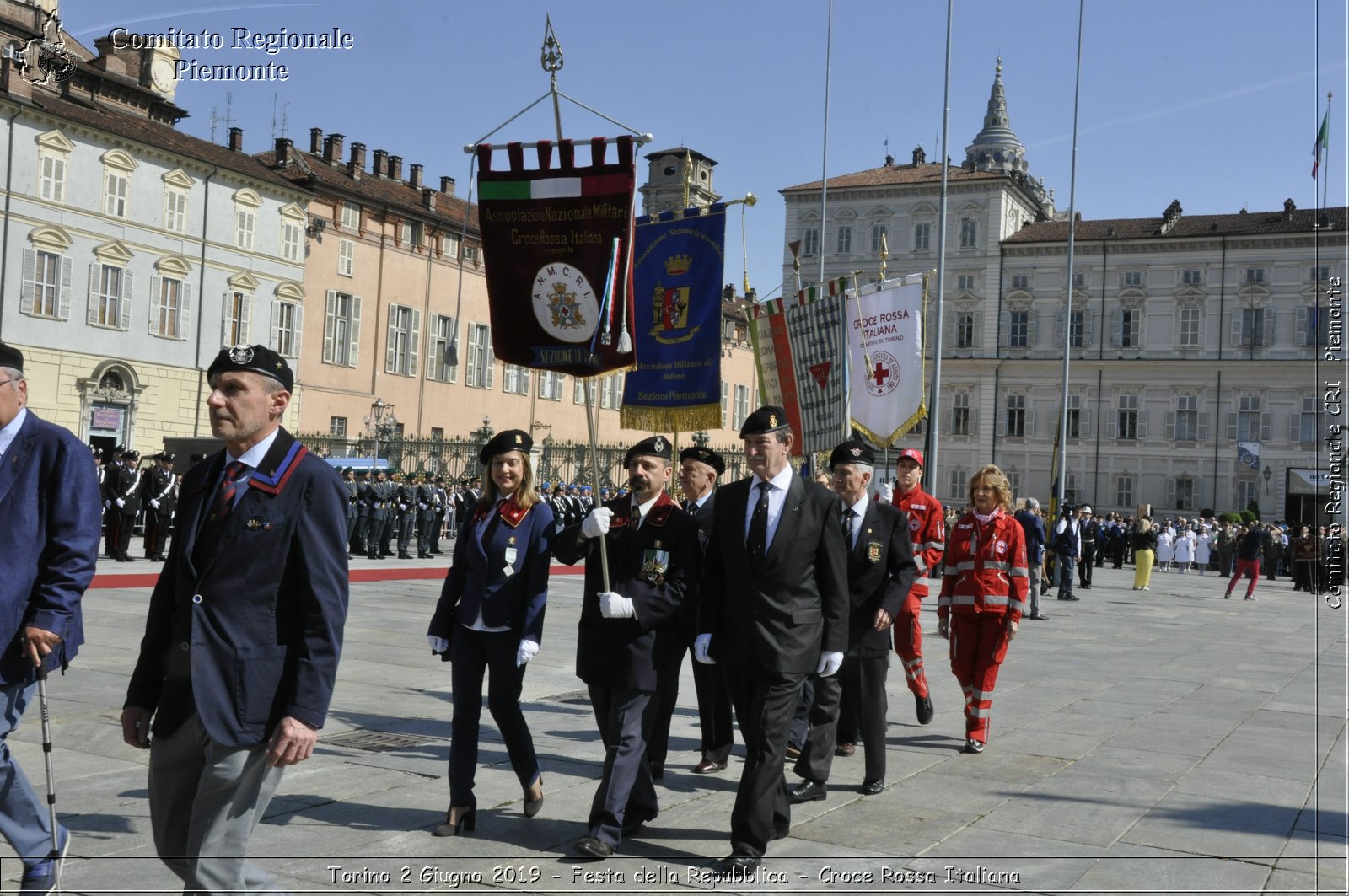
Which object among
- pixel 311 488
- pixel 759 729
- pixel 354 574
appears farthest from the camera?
pixel 354 574

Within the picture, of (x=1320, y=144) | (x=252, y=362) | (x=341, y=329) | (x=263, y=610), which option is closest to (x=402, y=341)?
(x=341, y=329)

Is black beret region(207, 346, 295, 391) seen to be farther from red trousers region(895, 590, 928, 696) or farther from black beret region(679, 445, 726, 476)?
red trousers region(895, 590, 928, 696)

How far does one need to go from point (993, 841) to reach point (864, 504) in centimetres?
223

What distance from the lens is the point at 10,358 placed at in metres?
4.41

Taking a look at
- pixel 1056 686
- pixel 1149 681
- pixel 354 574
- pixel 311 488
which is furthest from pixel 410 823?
pixel 354 574

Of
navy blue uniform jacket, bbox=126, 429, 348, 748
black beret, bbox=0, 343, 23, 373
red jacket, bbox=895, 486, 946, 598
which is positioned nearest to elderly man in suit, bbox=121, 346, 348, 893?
navy blue uniform jacket, bbox=126, 429, 348, 748

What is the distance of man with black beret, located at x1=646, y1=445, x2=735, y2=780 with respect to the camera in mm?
6625

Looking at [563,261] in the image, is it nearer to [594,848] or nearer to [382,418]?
[594,848]

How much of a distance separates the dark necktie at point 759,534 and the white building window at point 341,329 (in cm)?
4446

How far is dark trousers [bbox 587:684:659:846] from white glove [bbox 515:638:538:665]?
0.34m

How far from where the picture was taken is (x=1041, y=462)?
70.0 m

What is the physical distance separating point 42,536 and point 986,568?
230 inches

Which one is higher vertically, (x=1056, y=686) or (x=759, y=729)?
(x=759, y=729)

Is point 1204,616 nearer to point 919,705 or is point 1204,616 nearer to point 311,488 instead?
point 919,705
